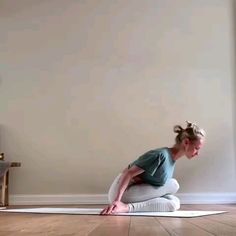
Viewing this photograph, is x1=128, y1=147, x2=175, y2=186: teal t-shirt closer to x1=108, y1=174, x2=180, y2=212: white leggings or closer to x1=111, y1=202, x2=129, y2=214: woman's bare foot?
x1=108, y1=174, x2=180, y2=212: white leggings

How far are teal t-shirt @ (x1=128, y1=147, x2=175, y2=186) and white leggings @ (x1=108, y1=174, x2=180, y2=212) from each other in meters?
0.07

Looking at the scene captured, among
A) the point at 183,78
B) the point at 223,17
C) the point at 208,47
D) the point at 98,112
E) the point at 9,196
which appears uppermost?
the point at 223,17

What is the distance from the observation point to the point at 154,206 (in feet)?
8.87

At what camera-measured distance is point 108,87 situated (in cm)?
400

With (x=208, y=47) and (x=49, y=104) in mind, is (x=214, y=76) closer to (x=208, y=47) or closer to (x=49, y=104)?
(x=208, y=47)

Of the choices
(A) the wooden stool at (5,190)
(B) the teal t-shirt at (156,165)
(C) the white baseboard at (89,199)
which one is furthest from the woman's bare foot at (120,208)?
(A) the wooden stool at (5,190)

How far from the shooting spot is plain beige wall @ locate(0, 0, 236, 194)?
390 cm

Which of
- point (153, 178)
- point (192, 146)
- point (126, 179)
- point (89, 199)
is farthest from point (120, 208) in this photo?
point (89, 199)

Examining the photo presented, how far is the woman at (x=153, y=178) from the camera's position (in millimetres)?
2664

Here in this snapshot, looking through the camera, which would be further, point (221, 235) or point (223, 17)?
point (223, 17)

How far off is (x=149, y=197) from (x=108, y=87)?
1467 millimetres

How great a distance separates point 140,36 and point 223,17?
29.8 inches

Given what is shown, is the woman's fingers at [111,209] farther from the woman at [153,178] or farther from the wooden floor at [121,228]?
the wooden floor at [121,228]

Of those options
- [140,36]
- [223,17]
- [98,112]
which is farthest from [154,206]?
[223,17]
